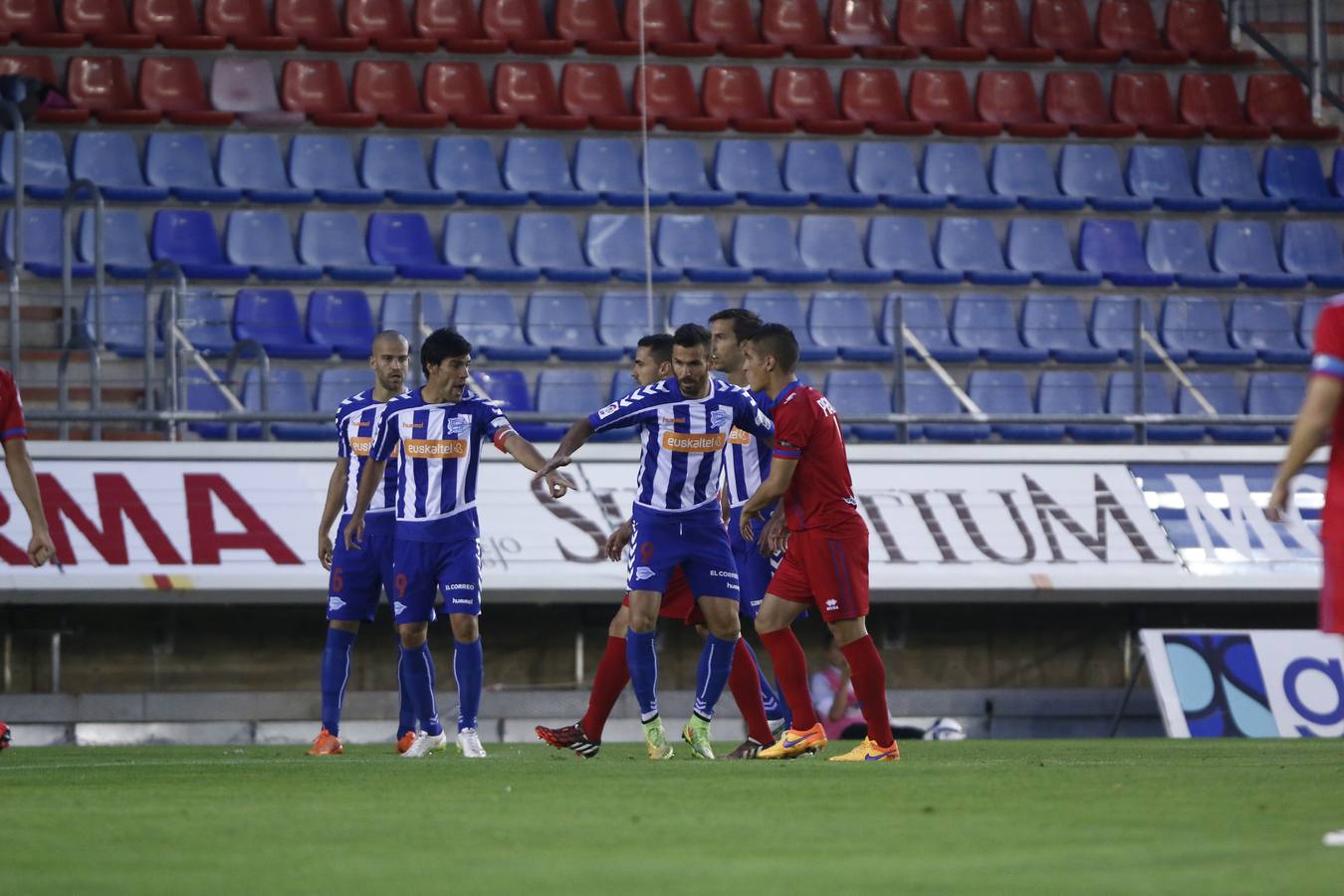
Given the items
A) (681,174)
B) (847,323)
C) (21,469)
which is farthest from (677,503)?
(681,174)

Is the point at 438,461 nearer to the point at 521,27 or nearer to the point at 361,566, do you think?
the point at 361,566

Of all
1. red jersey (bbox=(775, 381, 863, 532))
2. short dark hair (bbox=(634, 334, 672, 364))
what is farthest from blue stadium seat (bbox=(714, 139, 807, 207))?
red jersey (bbox=(775, 381, 863, 532))

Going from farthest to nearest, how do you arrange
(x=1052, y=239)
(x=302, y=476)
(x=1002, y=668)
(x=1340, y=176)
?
(x=1340, y=176)
(x=1052, y=239)
(x=1002, y=668)
(x=302, y=476)

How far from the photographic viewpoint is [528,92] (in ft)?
65.8

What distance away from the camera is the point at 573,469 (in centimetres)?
1495

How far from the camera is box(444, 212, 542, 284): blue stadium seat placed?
18359 mm

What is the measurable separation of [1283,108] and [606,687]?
14303 mm

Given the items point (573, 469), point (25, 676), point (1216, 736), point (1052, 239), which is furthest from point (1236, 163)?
point (25, 676)

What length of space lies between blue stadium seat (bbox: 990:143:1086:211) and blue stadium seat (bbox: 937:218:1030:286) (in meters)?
0.59

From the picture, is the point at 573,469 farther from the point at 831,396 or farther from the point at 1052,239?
the point at 1052,239

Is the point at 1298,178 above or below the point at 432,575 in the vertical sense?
above

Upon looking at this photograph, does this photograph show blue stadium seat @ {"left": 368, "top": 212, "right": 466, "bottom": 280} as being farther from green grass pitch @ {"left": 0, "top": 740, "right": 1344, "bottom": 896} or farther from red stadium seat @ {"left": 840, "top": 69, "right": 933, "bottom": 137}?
green grass pitch @ {"left": 0, "top": 740, "right": 1344, "bottom": 896}

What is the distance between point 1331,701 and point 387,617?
7263mm

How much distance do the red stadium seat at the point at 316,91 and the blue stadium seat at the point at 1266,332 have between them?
27.4 ft
